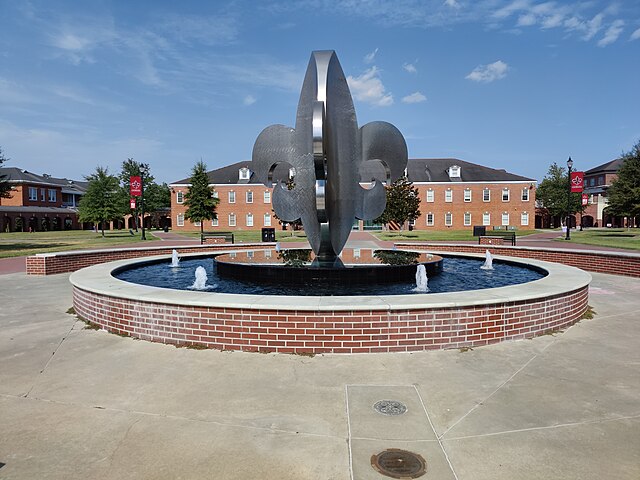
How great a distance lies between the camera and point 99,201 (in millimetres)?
51219

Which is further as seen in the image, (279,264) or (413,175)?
(413,175)

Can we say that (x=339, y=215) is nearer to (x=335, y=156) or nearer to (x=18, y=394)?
(x=335, y=156)

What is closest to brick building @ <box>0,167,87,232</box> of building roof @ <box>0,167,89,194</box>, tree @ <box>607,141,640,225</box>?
building roof @ <box>0,167,89,194</box>

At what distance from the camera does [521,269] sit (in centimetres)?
1346

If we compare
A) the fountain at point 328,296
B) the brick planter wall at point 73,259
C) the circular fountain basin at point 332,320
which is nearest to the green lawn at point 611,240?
the fountain at point 328,296

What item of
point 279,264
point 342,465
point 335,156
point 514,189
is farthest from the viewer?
point 514,189

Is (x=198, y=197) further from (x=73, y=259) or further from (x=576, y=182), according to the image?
(x=576, y=182)

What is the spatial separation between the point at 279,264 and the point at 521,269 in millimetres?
7909

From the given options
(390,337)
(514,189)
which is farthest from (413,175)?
(390,337)

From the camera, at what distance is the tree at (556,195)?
69938mm

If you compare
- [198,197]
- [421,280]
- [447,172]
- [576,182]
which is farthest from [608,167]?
[421,280]

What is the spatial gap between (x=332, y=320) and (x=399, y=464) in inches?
112

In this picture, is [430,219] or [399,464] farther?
[430,219]

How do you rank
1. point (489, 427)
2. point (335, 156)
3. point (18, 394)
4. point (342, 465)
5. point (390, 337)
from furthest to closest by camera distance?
point (335, 156), point (390, 337), point (18, 394), point (489, 427), point (342, 465)
